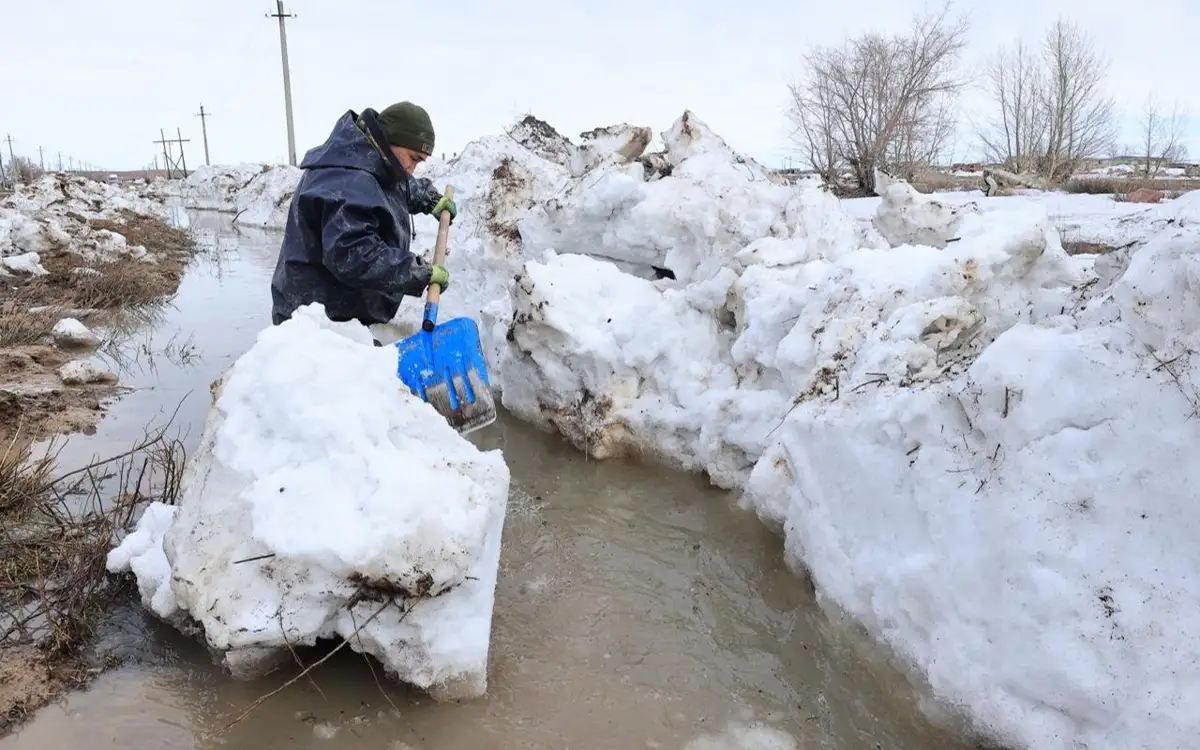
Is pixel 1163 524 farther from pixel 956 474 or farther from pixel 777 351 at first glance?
pixel 777 351

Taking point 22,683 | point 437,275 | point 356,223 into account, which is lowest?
point 22,683

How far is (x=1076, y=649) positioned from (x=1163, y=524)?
1.35 ft

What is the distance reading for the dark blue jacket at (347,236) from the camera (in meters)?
3.41

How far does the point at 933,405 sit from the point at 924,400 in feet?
0.14

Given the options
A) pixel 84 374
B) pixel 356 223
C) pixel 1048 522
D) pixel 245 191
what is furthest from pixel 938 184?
pixel 245 191

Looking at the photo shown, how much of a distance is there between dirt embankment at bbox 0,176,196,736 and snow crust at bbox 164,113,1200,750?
241cm

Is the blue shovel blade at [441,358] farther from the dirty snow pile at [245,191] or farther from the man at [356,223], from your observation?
the dirty snow pile at [245,191]

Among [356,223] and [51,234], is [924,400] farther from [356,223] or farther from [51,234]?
[51,234]

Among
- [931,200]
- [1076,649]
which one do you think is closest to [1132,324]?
[1076,649]

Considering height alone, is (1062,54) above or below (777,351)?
above

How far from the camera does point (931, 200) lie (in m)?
5.18

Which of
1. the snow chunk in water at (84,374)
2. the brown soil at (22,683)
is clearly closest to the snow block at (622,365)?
the brown soil at (22,683)

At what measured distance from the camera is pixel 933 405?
2.69 m

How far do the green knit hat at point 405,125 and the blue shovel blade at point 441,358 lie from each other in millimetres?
833
